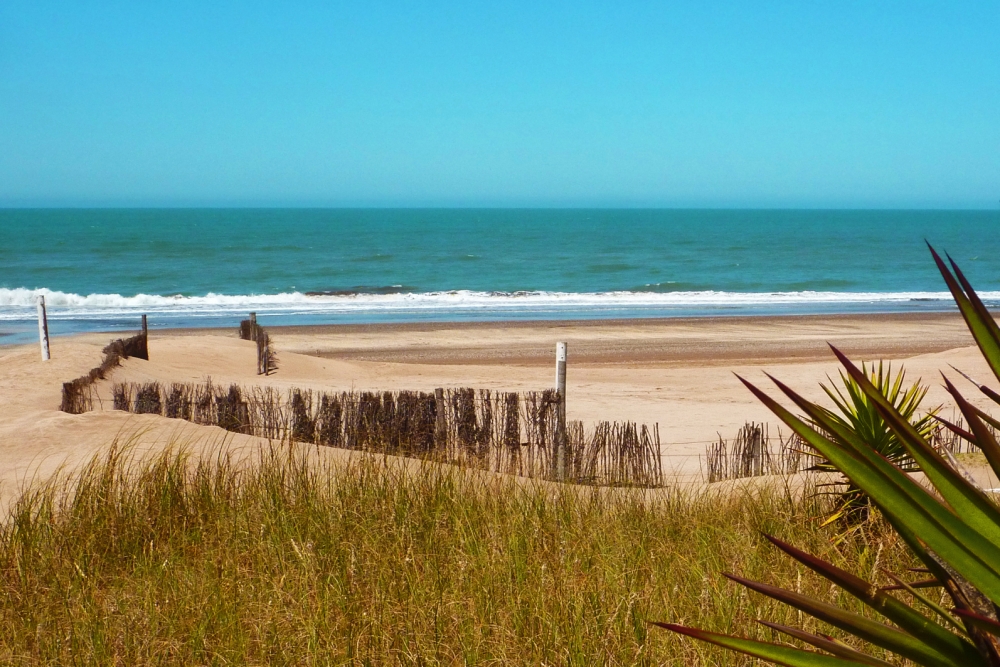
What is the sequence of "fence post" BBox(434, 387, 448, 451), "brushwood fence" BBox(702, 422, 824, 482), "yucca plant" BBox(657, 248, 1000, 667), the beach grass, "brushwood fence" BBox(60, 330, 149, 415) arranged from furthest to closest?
"brushwood fence" BBox(60, 330, 149, 415) < "fence post" BBox(434, 387, 448, 451) < "brushwood fence" BBox(702, 422, 824, 482) < the beach grass < "yucca plant" BBox(657, 248, 1000, 667)

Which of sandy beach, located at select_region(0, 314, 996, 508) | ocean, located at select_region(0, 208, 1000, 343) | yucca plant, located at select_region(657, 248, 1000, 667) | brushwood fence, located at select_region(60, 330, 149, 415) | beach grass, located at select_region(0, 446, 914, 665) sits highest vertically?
yucca plant, located at select_region(657, 248, 1000, 667)

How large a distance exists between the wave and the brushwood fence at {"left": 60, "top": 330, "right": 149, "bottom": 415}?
13658mm

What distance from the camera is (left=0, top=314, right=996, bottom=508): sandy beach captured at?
725cm

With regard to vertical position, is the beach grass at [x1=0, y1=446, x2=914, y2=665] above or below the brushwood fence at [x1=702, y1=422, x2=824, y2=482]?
above

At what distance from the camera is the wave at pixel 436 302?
27766mm

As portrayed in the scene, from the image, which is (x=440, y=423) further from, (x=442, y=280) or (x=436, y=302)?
(x=442, y=280)

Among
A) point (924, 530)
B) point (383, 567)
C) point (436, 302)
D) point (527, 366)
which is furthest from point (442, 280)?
point (924, 530)

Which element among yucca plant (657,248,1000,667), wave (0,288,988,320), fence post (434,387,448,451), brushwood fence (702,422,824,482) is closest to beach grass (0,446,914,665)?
yucca plant (657,248,1000,667)

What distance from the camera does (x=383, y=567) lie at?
144 inches

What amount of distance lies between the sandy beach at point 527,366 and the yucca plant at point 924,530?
4.50 meters

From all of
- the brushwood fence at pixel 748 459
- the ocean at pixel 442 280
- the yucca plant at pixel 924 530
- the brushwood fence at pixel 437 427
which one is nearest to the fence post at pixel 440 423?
the brushwood fence at pixel 437 427

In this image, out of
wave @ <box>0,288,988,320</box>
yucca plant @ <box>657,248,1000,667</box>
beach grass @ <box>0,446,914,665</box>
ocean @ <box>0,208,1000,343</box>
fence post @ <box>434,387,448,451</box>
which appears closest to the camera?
yucca plant @ <box>657,248,1000,667</box>

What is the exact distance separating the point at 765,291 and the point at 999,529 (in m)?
35.9

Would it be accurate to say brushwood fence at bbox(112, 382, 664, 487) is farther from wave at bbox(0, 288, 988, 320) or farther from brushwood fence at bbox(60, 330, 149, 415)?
wave at bbox(0, 288, 988, 320)
